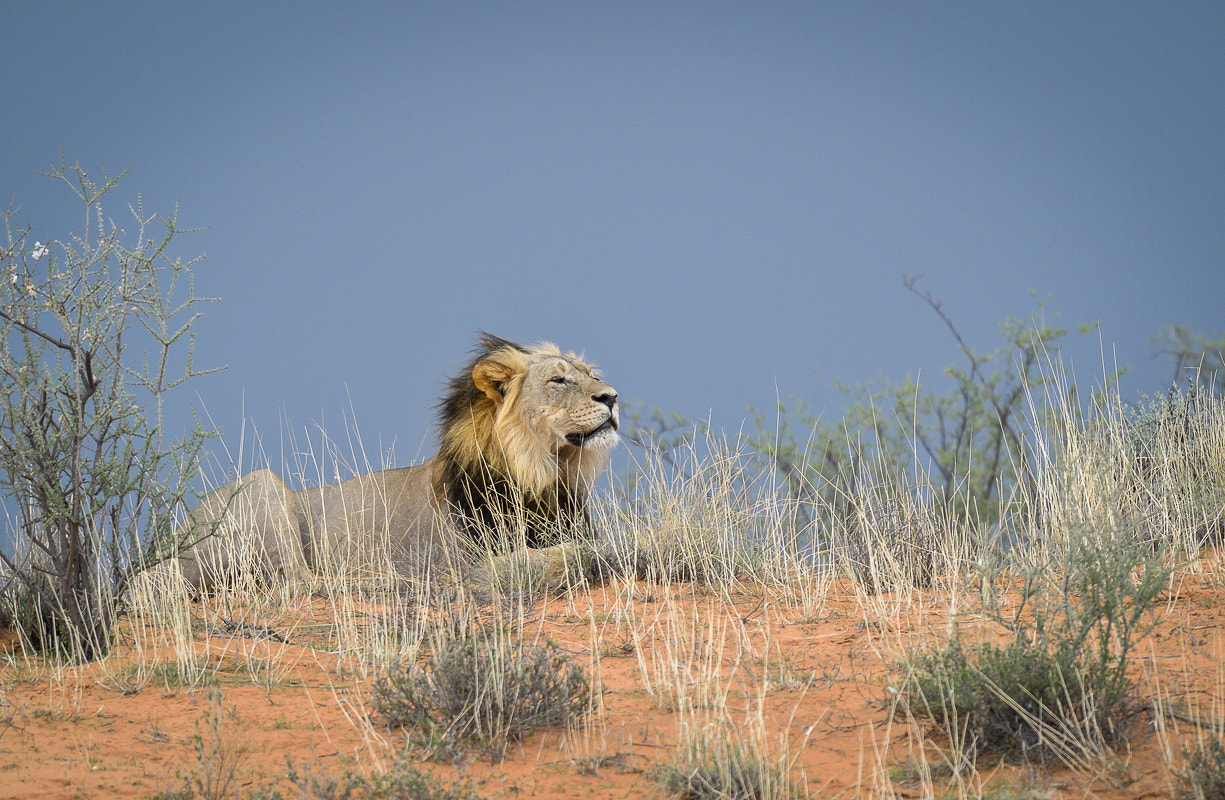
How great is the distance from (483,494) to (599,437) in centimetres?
99

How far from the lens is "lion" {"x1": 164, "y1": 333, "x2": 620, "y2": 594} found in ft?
25.5

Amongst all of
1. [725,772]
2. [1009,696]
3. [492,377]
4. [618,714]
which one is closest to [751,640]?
[618,714]

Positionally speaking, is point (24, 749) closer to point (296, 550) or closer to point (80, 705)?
point (80, 705)

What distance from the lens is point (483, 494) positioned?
314 inches

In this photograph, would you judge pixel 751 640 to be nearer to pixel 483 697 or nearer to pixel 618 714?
pixel 618 714

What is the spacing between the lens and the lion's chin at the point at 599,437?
774cm

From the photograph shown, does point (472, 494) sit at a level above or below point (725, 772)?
above

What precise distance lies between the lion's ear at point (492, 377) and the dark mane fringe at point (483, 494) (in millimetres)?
76

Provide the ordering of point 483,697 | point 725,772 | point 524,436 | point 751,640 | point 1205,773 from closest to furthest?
point 1205,773 < point 725,772 < point 483,697 < point 751,640 < point 524,436

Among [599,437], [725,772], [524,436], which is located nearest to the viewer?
[725,772]

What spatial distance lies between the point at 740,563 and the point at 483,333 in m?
2.64

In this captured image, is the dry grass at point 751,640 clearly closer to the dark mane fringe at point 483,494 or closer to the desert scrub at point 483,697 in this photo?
the desert scrub at point 483,697

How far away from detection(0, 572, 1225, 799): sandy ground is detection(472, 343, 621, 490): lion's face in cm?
195

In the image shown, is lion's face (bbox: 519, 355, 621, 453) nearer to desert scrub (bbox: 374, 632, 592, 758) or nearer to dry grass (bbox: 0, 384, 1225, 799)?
dry grass (bbox: 0, 384, 1225, 799)
